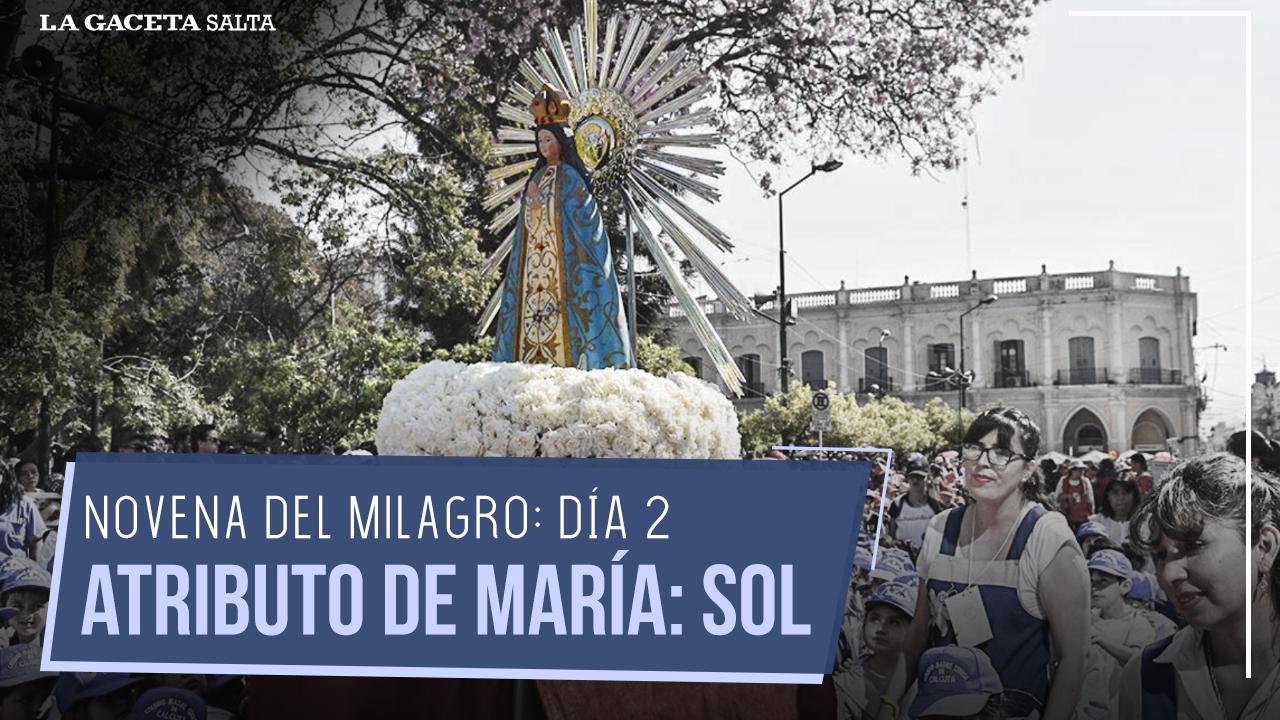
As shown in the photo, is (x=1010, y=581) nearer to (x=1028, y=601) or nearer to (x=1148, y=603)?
(x=1028, y=601)

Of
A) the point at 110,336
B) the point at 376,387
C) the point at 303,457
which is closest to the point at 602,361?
the point at 303,457

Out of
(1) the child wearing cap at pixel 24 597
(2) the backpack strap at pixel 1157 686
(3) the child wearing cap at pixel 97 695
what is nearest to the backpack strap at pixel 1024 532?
(2) the backpack strap at pixel 1157 686

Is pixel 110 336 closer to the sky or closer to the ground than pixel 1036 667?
closer to the sky

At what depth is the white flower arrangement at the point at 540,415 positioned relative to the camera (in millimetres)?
3287

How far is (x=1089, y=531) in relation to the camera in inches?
172

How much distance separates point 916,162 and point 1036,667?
2173mm

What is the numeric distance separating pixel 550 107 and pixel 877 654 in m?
2.37

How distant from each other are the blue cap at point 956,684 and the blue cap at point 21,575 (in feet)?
11.2

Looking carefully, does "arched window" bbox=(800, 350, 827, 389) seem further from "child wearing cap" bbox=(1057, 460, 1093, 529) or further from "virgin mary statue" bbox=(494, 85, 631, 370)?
"virgin mary statue" bbox=(494, 85, 631, 370)

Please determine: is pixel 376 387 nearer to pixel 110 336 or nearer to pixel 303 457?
pixel 110 336

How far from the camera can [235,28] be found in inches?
214

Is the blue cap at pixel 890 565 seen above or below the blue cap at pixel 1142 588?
above

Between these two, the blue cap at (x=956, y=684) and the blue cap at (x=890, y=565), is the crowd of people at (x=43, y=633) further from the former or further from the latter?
the blue cap at (x=956, y=684)

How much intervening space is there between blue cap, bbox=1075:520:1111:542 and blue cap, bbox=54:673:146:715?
3.42 m
